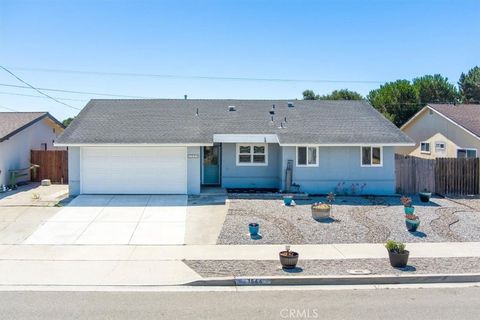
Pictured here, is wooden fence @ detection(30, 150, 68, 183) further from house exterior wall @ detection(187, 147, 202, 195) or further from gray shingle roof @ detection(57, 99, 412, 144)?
house exterior wall @ detection(187, 147, 202, 195)

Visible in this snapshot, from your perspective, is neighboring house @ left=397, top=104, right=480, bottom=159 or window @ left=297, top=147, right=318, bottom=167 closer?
window @ left=297, top=147, right=318, bottom=167

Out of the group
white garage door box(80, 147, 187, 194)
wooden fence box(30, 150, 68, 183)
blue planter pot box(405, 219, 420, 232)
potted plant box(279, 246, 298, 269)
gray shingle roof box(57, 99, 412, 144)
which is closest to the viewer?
potted plant box(279, 246, 298, 269)

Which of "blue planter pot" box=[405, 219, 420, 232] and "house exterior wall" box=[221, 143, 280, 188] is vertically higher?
"house exterior wall" box=[221, 143, 280, 188]

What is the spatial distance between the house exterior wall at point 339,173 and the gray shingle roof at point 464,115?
6.14 meters

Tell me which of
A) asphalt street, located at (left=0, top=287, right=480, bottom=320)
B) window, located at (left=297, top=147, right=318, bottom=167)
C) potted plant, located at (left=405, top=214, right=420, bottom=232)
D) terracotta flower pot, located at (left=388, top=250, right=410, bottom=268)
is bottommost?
asphalt street, located at (left=0, top=287, right=480, bottom=320)

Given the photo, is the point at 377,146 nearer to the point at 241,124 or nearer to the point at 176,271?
the point at 241,124

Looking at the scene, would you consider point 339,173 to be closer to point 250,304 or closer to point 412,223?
point 412,223

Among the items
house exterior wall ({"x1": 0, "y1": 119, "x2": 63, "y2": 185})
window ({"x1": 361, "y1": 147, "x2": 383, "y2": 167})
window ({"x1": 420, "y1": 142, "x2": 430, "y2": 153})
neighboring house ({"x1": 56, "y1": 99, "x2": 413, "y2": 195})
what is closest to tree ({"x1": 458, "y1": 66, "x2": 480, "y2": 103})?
window ({"x1": 420, "y1": 142, "x2": 430, "y2": 153})

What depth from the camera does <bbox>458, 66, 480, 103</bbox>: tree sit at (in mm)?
43938

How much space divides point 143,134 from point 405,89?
2959 centimetres

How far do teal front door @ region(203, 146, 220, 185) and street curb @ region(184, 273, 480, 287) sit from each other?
41.5 ft

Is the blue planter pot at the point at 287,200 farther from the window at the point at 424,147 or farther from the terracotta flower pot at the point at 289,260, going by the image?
the window at the point at 424,147

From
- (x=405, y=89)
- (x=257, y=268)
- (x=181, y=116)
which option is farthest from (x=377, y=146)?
(x=405, y=89)

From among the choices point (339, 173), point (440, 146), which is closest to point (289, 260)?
point (339, 173)
